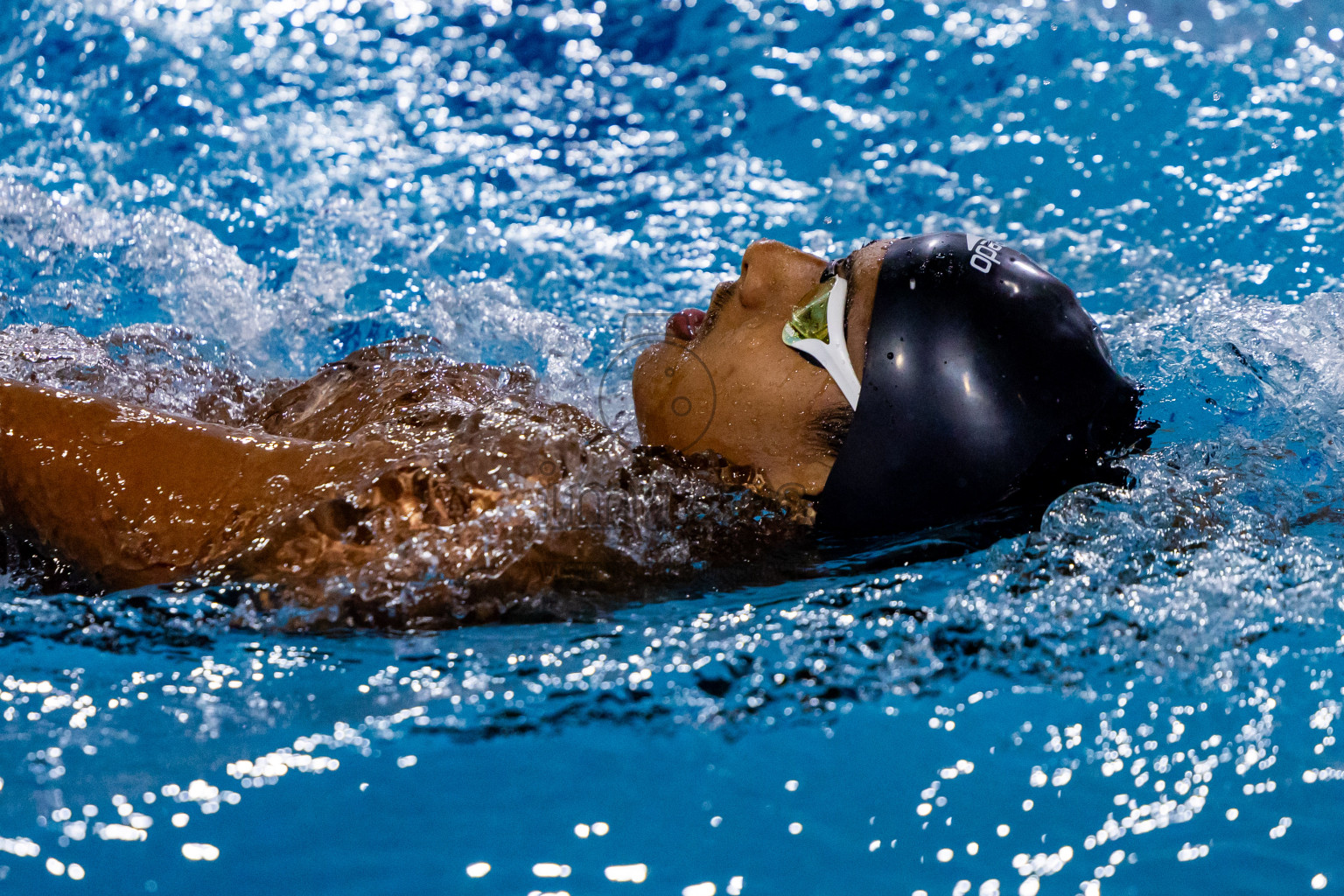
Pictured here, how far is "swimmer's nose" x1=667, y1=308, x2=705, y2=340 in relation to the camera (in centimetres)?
212

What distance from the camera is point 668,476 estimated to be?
185cm

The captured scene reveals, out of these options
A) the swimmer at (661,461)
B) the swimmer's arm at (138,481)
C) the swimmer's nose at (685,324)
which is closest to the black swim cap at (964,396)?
the swimmer at (661,461)

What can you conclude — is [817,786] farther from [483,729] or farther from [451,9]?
[451,9]

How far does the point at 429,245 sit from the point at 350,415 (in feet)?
5.46

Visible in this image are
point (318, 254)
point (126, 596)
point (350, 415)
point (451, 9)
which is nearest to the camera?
point (126, 596)

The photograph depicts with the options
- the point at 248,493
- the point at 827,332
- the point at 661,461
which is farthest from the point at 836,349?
the point at 248,493

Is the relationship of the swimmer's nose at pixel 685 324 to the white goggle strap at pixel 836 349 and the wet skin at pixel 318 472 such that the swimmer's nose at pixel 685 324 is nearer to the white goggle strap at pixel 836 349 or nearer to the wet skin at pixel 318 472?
the wet skin at pixel 318 472

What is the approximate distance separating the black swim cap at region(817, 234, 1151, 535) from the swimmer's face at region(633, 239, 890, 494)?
0.05 m

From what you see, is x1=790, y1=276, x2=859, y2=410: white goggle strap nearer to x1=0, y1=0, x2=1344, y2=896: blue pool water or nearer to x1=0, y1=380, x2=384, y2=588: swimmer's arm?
x1=0, y1=0, x2=1344, y2=896: blue pool water

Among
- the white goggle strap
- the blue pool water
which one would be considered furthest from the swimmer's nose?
the blue pool water

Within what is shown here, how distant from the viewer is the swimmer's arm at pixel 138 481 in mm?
1560

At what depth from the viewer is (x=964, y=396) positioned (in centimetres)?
173

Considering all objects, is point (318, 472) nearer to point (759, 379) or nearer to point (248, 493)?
point (248, 493)

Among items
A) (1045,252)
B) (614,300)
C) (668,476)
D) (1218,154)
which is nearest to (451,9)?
(614,300)
